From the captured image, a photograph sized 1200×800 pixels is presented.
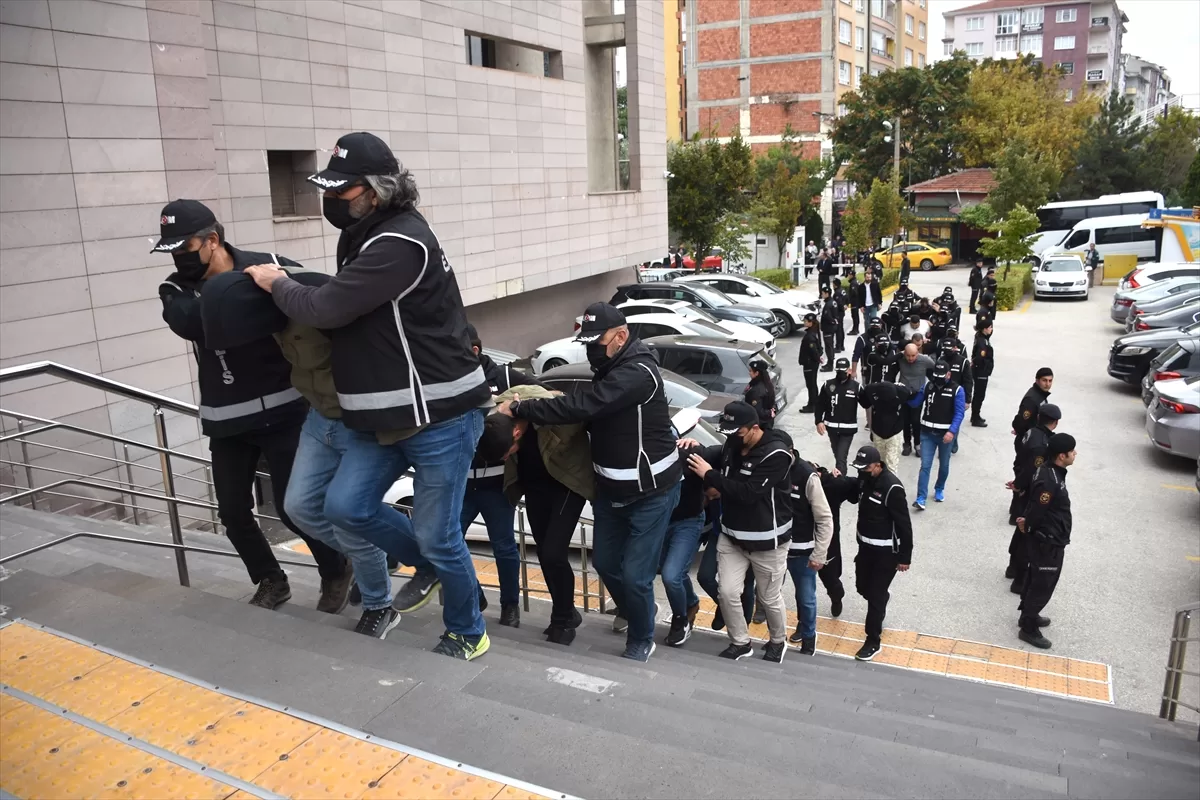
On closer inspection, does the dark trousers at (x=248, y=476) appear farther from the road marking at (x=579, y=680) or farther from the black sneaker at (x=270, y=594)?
the road marking at (x=579, y=680)

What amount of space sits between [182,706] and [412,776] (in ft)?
3.44

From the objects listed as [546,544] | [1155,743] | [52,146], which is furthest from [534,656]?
[52,146]

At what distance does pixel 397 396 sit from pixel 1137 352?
16983 mm

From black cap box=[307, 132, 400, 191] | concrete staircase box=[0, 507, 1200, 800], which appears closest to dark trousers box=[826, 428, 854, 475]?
concrete staircase box=[0, 507, 1200, 800]

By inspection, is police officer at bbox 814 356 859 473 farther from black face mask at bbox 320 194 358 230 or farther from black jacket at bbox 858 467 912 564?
black face mask at bbox 320 194 358 230

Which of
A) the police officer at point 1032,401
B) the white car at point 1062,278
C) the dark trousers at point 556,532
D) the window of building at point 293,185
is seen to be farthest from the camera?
the white car at point 1062,278

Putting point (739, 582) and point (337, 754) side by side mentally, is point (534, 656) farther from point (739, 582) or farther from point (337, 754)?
point (739, 582)

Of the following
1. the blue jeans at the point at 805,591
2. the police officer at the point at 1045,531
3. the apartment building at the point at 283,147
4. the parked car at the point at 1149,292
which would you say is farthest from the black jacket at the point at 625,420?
the parked car at the point at 1149,292

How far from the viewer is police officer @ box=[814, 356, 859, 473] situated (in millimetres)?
11523

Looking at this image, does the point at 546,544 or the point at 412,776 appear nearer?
the point at 412,776

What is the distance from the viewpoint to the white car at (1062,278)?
29266 mm

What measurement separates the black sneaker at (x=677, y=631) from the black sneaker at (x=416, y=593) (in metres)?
2.31

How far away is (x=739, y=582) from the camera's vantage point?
259 inches

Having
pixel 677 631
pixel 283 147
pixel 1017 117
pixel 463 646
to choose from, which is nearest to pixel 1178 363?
pixel 677 631
